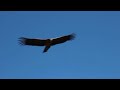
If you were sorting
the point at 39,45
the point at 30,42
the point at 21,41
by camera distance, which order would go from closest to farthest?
the point at 21,41 < the point at 30,42 < the point at 39,45
